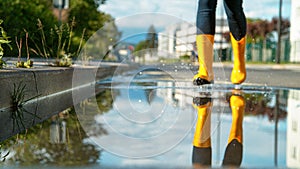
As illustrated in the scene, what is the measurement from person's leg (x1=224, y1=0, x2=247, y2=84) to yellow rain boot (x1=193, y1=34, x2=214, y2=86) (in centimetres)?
39

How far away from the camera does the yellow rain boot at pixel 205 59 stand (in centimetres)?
486

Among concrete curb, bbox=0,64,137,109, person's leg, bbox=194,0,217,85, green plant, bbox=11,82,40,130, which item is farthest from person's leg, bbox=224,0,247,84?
green plant, bbox=11,82,40,130

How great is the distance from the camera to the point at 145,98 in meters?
4.70

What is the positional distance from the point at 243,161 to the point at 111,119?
1554mm

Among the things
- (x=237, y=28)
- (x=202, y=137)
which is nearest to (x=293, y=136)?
(x=202, y=137)

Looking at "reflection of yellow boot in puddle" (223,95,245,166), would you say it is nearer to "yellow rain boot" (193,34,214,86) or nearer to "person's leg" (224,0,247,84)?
"yellow rain boot" (193,34,214,86)

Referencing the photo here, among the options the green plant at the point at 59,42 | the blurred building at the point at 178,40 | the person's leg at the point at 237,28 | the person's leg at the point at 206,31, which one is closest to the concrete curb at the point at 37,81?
the green plant at the point at 59,42

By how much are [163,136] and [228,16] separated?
308 cm

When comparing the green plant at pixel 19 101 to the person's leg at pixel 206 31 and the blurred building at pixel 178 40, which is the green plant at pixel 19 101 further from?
the person's leg at pixel 206 31

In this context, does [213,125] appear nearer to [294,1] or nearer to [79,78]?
[79,78]

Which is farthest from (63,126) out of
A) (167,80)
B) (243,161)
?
(167,80)

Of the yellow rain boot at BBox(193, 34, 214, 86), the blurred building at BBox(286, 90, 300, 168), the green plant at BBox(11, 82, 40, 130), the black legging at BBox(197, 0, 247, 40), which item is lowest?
the blurred building at BBox(286, 90, 300, 168)

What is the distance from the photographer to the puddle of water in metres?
2.03

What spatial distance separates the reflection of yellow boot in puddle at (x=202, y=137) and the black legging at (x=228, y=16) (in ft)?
3.74
